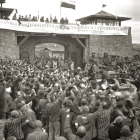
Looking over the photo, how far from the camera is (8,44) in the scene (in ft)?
85.1

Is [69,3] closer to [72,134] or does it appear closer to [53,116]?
[53,116]

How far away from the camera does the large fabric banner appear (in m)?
25.2

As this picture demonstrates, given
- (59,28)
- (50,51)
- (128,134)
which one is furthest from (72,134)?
(50,51)

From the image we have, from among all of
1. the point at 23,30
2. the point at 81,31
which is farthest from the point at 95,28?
the point at 23,30

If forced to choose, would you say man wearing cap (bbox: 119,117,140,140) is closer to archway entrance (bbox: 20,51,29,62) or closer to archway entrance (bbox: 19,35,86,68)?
archway entrance (bbox: 19,35,86,68)

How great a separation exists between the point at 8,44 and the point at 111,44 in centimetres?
1178

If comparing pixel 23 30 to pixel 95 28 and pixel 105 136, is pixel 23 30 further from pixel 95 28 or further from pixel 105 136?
pixel 105 136

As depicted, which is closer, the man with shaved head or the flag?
the man with shaved head

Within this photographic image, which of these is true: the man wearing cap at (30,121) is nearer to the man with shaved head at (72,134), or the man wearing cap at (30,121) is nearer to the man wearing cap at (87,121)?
the man with shaved head at (72,134)

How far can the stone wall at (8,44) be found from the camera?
2547 cm

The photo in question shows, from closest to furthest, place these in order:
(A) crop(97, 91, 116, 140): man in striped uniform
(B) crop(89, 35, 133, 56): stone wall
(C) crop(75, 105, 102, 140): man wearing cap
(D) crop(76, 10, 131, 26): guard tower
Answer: (C) crop(75, 105, 102, 140): man wearing cap
(A) crop(97, 91, 116, 140): man in striped uniform
(B) crop(89, 35, 133, 56): stone wall
(D) crop(76, 10, 131, 26): guard tower

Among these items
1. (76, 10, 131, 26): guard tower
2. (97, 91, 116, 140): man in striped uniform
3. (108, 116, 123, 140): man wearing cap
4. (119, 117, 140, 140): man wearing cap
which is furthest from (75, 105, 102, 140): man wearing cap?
(76, 10, 131, 26): guard tower

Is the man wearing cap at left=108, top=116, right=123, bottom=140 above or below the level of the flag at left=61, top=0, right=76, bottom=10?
below

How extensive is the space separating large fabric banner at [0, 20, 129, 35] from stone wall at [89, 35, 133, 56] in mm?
692
